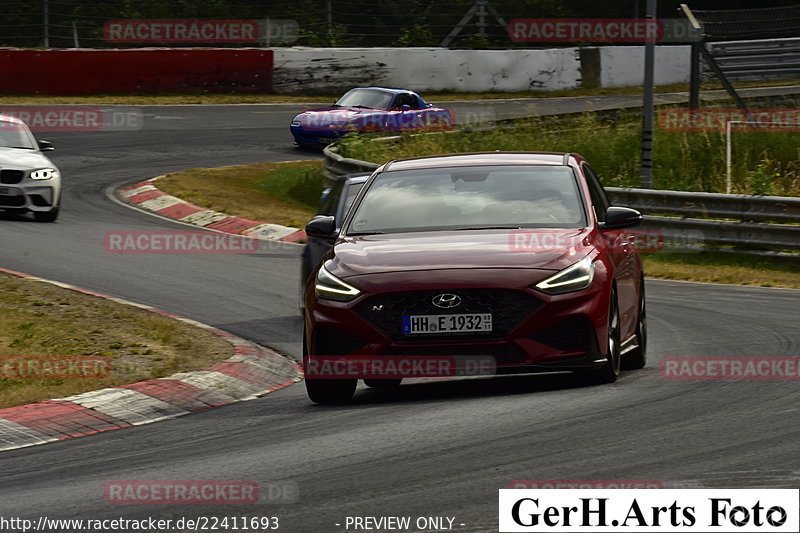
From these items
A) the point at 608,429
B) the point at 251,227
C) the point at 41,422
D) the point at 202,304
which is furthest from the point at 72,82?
the point at 608,429

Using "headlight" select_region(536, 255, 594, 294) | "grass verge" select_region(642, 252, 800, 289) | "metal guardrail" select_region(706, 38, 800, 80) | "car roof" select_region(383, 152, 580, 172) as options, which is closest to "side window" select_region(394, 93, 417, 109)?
"metal guardrail" select_region(706, 38, 800, 80)

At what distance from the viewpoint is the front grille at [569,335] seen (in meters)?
8.01

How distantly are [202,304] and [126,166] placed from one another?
13.1 meters

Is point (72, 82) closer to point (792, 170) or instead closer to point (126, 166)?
point (126, 166)

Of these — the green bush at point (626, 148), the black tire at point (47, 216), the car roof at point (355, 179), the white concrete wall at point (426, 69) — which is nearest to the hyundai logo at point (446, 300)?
the car roof at point (355, 179)

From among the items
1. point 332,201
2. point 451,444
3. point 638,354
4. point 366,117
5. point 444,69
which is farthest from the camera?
point 444,69

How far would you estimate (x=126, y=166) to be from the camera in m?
26.2

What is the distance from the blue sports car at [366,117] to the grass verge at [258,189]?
1284 mm

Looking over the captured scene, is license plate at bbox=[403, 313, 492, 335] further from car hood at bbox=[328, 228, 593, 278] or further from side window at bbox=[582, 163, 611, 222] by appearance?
side window at bbox=[582, 163, 611, 222]

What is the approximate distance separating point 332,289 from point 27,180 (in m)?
12.1

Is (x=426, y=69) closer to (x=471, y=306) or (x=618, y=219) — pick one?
(x=618, y=219)

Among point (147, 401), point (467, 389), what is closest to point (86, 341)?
point (147, 401)

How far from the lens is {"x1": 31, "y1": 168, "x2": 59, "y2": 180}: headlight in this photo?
19.2 metres

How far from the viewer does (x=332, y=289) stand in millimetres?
8258
